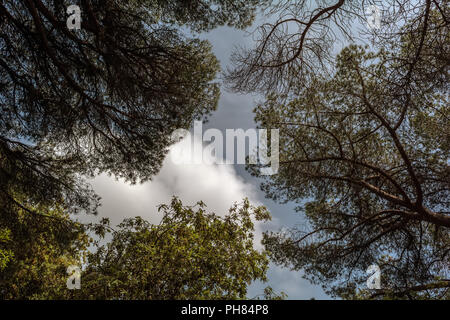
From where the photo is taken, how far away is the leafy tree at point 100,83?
4.60 metres

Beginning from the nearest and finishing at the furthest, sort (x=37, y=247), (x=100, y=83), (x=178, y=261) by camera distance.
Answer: (x=178, y=261), (x=100, y=83), (x=37, y=247)

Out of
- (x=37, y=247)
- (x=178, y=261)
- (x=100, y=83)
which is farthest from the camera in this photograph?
(x=37, y=247)

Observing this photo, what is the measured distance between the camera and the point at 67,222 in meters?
5.70

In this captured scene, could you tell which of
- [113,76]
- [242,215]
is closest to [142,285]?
[242,215]

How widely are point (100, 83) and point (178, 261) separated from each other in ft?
11.0

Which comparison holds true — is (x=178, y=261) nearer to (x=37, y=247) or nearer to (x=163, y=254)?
(x=163, y=254)

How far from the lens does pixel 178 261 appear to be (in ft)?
12.7

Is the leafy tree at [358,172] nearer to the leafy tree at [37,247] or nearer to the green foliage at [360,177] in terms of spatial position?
the green foliage at [360,177]

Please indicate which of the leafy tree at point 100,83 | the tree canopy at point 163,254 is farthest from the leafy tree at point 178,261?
the leafy tree at point 100,83

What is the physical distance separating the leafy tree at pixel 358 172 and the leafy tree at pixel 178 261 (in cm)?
199

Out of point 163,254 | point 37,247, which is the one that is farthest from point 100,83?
point 37,247

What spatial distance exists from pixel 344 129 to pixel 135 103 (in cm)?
395

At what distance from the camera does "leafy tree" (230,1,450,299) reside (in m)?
4.88

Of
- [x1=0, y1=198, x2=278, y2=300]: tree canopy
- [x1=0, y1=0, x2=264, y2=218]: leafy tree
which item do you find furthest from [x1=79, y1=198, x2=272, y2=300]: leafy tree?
[x1=0, y1=0, x2=264, y2=218]: leafy tree
